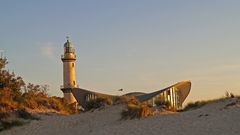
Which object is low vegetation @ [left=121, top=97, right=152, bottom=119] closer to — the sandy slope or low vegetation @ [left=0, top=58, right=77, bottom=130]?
the sandy slope

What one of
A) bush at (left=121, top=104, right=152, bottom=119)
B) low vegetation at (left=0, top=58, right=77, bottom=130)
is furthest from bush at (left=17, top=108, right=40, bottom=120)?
bush at (left=121, top=104, right=152, bottom=119)

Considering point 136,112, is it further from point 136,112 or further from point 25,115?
point 25,115

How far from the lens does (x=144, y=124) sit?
1912cm

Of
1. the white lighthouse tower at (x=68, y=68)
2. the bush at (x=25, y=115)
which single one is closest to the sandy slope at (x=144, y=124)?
the bush at (x=25, y=115)

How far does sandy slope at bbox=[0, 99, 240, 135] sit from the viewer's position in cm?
1697

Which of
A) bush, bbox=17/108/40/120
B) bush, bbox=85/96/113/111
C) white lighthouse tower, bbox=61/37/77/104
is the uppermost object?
white lighthouse tower, bbox=61/37/77/104

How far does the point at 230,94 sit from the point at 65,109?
1372cm

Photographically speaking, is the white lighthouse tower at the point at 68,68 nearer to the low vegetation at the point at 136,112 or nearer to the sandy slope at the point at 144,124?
the sandy slope at the point at 144,124

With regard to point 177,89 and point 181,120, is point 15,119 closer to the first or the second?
point 181,120

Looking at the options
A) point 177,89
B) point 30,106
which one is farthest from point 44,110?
point 177,89

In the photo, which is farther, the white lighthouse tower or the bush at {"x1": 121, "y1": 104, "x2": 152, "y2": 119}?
the white lighthouse tower

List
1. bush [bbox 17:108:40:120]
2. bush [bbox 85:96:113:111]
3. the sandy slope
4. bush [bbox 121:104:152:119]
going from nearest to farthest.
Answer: the sandy slope
bush [bbox 121:104:152:119]
bush [bbox 17:108:40:120]
bush [bbox 85:96:113:111]

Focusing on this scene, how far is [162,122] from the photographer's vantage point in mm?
19000

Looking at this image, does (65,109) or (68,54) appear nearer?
(65,109)
